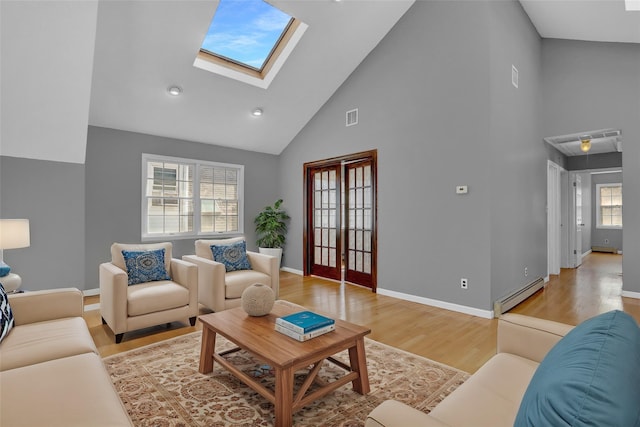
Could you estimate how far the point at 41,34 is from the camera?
9.32 ft

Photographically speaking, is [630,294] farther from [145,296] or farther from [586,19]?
[145,296]

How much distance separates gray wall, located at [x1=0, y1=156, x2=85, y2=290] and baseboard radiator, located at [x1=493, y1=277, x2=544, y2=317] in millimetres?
5190

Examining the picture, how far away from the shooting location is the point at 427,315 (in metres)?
3.78

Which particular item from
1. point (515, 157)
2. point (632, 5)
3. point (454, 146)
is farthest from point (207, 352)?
point (632, 5)

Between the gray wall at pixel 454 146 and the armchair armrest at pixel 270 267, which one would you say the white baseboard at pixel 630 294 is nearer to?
the gray wall at pixel 454 146

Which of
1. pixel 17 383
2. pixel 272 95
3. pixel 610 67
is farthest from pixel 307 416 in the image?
pixel 610 67

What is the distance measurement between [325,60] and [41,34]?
3221 millimetres

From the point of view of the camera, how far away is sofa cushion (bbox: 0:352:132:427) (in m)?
1.21

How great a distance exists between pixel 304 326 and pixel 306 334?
0.16ft

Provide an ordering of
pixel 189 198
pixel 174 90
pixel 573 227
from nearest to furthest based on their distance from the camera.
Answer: pixel 174 90, pixel 189 198, pixel 573 227

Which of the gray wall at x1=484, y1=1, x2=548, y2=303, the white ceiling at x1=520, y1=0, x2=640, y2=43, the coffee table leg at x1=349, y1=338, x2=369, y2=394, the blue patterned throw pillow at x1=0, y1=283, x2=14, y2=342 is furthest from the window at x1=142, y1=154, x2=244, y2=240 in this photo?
the white ceiling at x1=520, y1=0, x2=640, y2=43

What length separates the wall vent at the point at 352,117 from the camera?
16.8ft

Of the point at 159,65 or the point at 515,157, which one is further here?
the point at 515,157

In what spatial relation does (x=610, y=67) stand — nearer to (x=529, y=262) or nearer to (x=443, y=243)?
(x=529, y=262)
